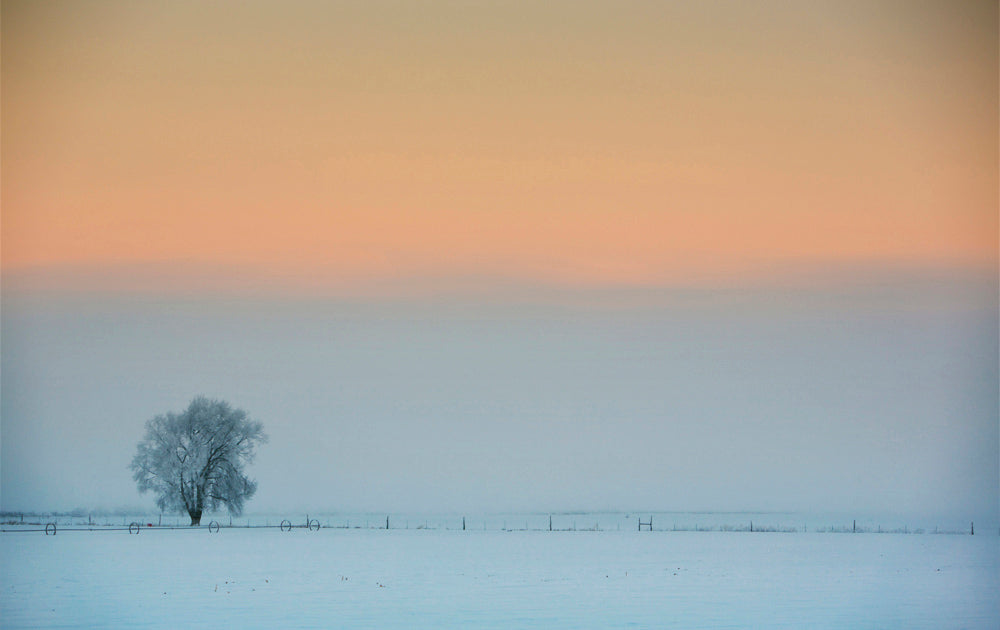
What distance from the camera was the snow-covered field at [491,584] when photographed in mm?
25812

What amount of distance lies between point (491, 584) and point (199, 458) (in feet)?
149

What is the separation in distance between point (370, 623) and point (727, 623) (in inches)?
293

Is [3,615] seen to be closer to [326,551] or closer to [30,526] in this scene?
[326,551]

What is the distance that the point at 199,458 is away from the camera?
2911 inches

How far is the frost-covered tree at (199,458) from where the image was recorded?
7262 cm

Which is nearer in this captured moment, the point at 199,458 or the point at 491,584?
the point at 491,584

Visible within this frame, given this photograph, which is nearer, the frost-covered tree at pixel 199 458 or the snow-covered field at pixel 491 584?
the snow-covered field at pixel 491 584

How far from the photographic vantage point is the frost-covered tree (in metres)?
72.6

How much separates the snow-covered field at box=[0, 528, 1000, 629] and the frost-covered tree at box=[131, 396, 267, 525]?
1980 cm

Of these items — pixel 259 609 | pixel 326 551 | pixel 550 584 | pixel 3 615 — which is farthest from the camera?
pixel 326 551

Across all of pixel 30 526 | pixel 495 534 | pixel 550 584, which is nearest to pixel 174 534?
pixel 30 526

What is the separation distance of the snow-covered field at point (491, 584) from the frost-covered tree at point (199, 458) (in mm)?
19801

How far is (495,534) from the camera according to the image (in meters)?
62.1

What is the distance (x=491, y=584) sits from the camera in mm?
32188
